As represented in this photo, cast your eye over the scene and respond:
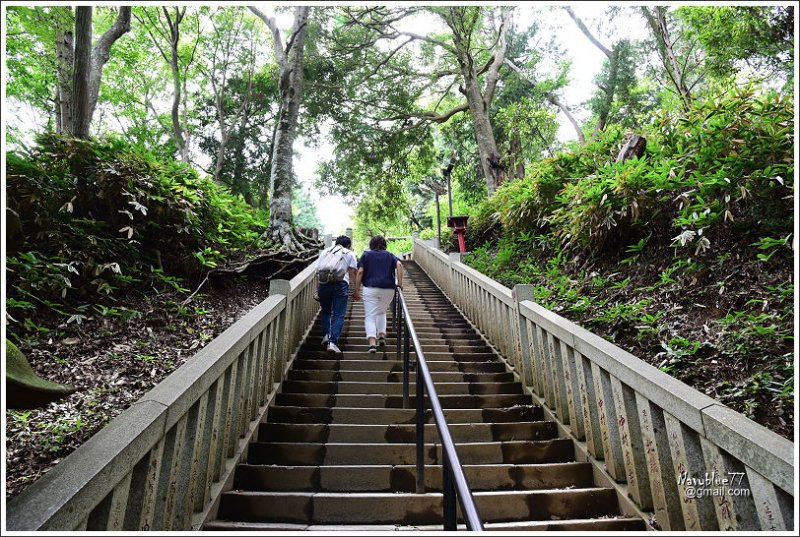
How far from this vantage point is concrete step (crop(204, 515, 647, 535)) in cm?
233

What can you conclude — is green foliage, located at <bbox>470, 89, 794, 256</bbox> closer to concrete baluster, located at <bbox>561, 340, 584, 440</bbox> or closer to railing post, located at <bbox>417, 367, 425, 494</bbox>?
concrete baluster, located at <bbox>561, 340, 584, 440</bbox>

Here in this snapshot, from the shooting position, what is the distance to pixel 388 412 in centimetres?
364

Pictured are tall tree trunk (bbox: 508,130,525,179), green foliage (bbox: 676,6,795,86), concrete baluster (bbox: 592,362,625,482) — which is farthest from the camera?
tall tree trunk (bbox: 508,130,525,179)

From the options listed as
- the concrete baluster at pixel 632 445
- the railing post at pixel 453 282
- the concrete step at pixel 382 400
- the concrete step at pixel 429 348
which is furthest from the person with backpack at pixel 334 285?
the concrete baluster at pixel 632 445

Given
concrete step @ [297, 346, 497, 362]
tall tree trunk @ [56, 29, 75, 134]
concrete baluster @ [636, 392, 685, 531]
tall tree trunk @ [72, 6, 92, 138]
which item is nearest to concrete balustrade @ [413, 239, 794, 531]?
concrete baluster @ [636, 392, 685, 531]

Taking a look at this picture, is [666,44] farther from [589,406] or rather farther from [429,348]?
[589,406]

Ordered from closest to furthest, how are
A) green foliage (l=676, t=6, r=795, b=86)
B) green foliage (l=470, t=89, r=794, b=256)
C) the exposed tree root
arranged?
green foliage (l=470, t=89, r=794, b=256) < the exposed tree root < green foliage (l=676, t=6, r=795, b=86)

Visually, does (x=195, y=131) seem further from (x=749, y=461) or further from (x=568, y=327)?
(x=749, y=461)

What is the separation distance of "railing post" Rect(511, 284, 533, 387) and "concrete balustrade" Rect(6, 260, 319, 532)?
245 centimetres

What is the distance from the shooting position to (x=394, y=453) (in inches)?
122

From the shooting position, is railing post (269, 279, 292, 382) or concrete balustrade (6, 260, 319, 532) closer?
concrete balustrade (6, 260, 319, 532)

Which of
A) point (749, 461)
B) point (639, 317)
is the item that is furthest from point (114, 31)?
point (749, 461)

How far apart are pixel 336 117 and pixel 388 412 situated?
38.0 feet

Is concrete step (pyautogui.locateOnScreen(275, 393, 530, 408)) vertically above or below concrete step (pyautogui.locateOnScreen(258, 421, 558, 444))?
above
